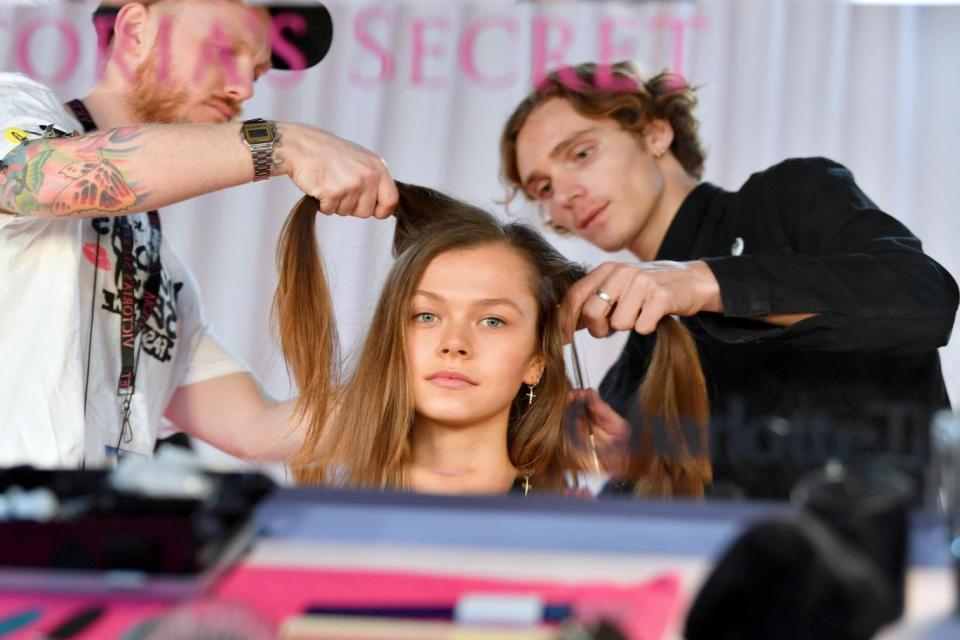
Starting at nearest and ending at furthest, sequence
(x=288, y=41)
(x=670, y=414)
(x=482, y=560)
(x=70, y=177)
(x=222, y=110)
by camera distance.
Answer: (x=482, y=560)
(x=70, y=177)
(x=670, y=414)
(x=222, y=110)
(x=288, y=41)

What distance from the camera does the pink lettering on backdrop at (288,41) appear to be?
1574 mm

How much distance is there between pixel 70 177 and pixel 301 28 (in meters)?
0.53

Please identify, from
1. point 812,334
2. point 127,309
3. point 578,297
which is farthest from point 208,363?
point 812,334

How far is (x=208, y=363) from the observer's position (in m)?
1.61

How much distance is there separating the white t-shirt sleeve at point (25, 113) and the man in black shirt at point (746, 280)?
64 cm

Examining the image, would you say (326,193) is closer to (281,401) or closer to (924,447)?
(281,401)

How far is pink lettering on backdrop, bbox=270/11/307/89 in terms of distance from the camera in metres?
1.57

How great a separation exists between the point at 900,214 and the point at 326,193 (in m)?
0.89

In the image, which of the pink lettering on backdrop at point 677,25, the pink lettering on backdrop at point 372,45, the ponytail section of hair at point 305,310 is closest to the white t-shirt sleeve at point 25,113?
the ponytail section of hair at point 305,310

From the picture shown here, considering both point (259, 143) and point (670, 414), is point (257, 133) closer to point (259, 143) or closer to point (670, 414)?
point (259, 143)

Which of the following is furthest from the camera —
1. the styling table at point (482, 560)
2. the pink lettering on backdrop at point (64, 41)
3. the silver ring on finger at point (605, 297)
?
the pink lettering on backdrop at point (64, 41)

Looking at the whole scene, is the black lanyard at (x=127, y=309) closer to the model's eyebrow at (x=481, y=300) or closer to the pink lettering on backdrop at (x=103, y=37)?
the pink lettering on backdrop at (x=103, y=37)

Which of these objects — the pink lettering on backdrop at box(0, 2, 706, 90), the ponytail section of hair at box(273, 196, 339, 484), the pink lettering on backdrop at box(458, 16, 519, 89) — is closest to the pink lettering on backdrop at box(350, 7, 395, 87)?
the pink lettering on backdrop at box(0, 2, 706, 90)

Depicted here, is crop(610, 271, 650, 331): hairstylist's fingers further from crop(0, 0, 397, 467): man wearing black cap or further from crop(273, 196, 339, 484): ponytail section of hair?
crop(273, 196, 339, 484): ponytail section of hair
